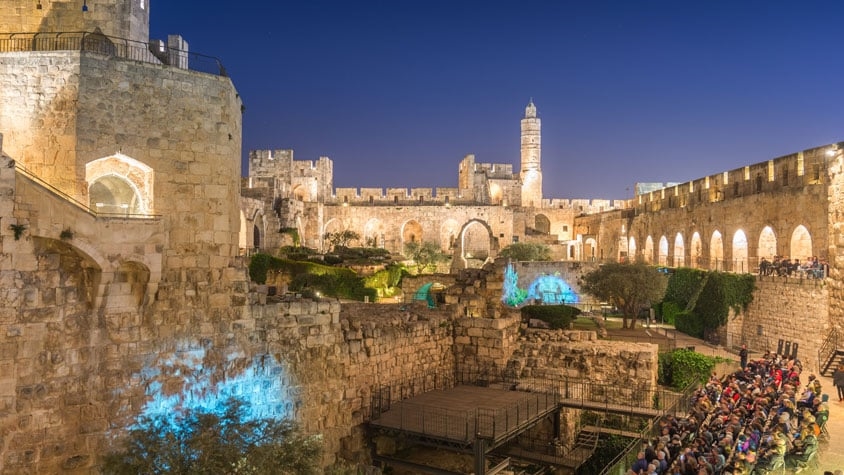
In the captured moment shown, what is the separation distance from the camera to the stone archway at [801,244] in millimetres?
22172

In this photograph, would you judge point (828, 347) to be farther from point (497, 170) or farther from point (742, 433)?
point (497, 170)

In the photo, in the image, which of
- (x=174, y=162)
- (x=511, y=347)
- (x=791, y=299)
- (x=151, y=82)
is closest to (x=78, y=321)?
(x=174, y=162)

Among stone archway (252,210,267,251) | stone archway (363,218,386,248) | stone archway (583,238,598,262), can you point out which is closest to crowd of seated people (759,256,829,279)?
stone archway (252,210,267,251)

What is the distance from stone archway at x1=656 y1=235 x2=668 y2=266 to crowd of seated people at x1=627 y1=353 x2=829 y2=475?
2359 cm

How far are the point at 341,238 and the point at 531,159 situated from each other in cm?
2815

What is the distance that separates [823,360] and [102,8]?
1968 cm

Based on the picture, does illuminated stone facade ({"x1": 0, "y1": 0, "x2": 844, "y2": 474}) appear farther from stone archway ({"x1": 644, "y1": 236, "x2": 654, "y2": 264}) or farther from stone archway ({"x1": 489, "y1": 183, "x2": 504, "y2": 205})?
stone archway ({"x1": 489, "y1": 183, "x2": 504, "y2": 205})

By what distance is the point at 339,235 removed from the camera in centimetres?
4438

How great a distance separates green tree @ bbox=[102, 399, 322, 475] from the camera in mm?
8578

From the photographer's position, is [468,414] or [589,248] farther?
[589,248]

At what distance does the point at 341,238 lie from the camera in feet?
147

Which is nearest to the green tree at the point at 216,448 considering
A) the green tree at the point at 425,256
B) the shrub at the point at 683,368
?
the shrub at the point at 683,368

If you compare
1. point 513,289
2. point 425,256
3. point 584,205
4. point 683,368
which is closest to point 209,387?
point 683,368

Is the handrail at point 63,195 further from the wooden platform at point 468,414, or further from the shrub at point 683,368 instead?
the shrub at point 683,368
